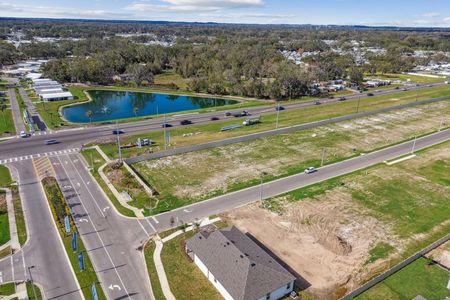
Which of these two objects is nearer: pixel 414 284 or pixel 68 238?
pixel 414 284

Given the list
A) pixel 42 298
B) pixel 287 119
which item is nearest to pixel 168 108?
pixel 287 119

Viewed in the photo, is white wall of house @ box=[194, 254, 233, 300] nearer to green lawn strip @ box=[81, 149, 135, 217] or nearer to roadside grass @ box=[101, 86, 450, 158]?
green lawn strip @ box=[81, 149, 135, 217]

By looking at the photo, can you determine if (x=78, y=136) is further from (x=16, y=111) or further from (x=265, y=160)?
(x=265, y=160)

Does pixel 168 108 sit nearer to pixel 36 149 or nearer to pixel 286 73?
pixel 286 73

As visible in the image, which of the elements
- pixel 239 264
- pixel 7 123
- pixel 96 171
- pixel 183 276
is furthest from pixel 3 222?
pixel 7 123

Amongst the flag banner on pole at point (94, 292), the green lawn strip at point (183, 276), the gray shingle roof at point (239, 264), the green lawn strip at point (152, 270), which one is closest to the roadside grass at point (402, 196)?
the gray shingle roof at point (239, 264)

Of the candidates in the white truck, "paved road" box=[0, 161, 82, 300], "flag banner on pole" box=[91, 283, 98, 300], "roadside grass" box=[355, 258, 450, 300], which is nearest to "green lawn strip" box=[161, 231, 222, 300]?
"flag banner on pole" box=[91, 283, 98, 300]

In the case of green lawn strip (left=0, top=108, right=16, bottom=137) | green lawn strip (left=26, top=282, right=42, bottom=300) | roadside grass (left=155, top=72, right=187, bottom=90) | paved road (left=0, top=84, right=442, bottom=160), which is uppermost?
roadside grass (left=155, top=72, right=187, bottom=90)
